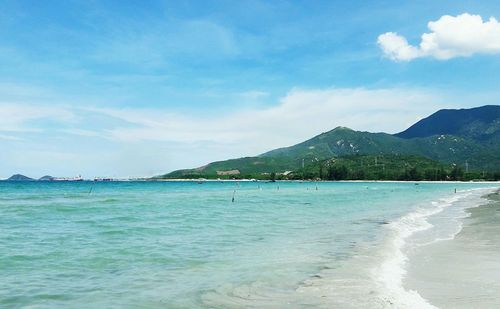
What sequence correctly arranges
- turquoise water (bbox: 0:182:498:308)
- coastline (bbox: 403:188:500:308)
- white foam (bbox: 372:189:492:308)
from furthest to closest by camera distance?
turquoise water (bbox: 0:182:498:308)
coastline (bbox: 403:188:500:308)
white foam (bbox: 372:189:492:308)

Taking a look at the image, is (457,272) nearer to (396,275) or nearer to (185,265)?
(396,275)

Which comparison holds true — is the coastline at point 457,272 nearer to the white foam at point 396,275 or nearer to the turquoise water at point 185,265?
the white foam at point 396,275

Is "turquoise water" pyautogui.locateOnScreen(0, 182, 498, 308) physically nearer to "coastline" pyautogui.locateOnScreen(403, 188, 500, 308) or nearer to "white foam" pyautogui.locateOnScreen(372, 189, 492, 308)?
"white foam" pyautogui.locateOnScreen(372, 189, 492, 308)

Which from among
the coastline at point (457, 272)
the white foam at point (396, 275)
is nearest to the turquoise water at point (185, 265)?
the white foam at point (396, 275)

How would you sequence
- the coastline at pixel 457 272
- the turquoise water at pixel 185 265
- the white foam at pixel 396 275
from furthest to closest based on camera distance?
1. the turquoise water at pixel 185 265
2. the coastline at pixel 457 272
3. the white foam at pixel 396 275

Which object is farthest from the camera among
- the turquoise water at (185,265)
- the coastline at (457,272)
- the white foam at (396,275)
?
the turquoise water at (185,265)

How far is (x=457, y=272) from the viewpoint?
1216 cm

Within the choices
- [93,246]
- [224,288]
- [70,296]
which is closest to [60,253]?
[93,246]

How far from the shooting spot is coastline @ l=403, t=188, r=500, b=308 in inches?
369

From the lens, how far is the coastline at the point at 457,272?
9383 millimetres

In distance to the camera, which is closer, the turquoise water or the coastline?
the coastline

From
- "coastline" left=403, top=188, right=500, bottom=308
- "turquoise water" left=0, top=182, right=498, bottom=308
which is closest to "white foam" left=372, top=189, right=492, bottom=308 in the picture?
"coastline" left=403, top=188, right=500, bottom=308

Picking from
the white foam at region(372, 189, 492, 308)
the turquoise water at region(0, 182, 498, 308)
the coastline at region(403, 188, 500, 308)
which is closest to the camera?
the white foam at region(372, 189, 492, 308)

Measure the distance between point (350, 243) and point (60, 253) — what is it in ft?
36.8
